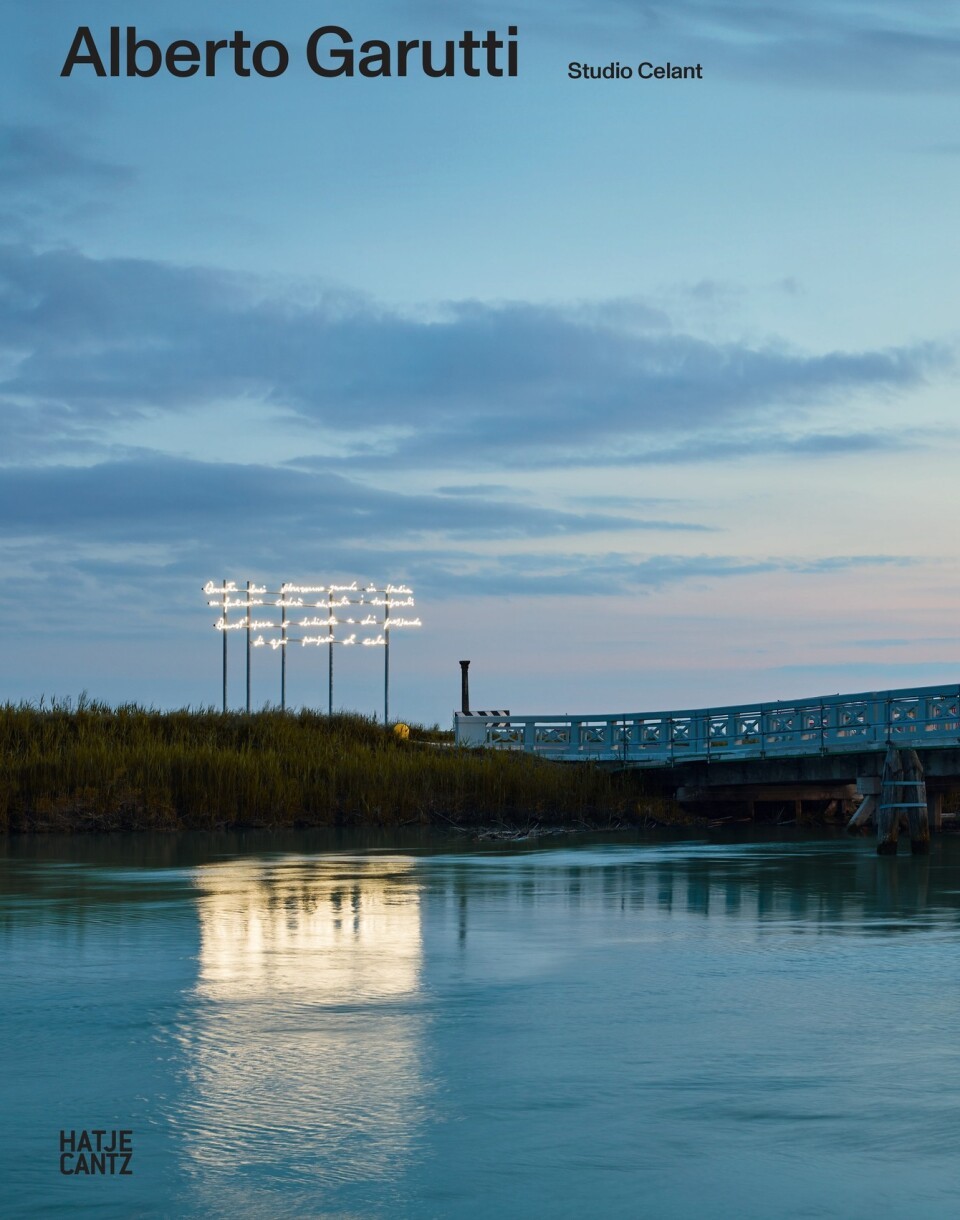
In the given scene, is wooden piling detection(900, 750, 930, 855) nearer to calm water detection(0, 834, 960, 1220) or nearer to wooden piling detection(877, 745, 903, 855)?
wooden piling detection(877, 745, 903, 855)

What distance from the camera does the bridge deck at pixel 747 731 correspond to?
36.8 m

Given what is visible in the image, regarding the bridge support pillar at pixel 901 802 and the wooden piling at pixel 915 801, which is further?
the wooden piling at pixel 915 801

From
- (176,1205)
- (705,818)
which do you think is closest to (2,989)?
(176,1205)

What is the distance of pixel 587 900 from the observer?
24234mm

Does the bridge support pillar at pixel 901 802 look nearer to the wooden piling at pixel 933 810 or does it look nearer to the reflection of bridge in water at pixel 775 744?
the reflection of bridge in water at pixel 775 744

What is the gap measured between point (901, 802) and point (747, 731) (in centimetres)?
1188

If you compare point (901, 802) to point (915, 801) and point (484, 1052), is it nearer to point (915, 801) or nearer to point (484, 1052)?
point (915, 801)

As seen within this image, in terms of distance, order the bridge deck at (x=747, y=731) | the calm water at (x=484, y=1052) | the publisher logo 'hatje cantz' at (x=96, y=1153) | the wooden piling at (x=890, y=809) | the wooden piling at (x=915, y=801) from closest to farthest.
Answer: the calm water at (x=484, y=1052), the publisher logo 'hatje cantz' at (x=96, y=1153), the wooden piling at (x=890, y=809), the wooden piling at (x=915, y=801), the bridge deck at (x=747, y=731)

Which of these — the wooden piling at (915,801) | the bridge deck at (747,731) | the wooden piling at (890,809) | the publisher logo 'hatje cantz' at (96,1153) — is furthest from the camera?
the bridge deck at (747,731)

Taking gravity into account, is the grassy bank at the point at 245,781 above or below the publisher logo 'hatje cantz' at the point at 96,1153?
above

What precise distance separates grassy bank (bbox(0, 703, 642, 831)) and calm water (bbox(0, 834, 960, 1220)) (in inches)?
667

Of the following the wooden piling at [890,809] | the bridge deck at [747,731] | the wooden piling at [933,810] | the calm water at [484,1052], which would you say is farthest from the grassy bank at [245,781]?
the calm water at [484,1052]

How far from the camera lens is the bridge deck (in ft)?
121

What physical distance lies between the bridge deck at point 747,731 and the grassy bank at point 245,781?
4.84 ft
